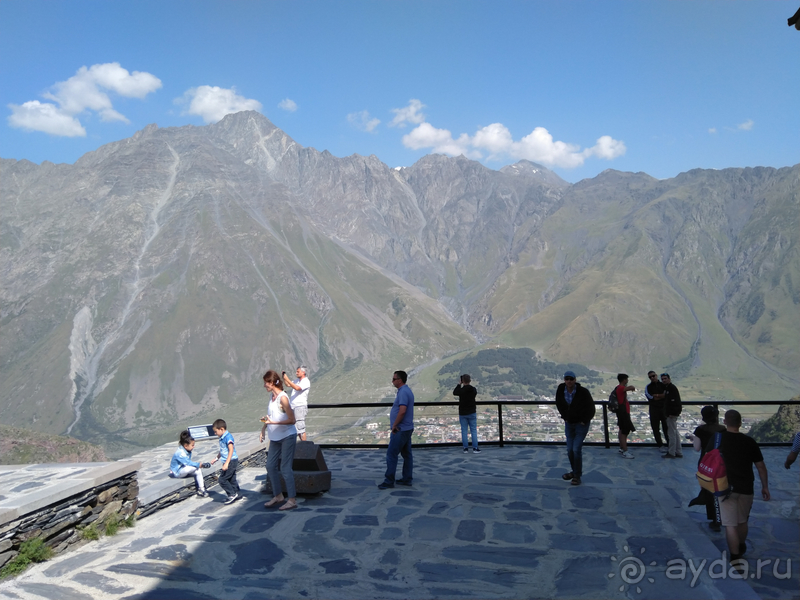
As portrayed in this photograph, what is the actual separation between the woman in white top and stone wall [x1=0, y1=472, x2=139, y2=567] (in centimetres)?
171

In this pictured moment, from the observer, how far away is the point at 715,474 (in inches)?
205

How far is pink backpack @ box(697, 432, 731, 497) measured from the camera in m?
5.16

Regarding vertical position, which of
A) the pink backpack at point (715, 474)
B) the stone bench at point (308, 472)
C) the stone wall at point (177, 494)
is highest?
the pink backpack at point (715, 474)

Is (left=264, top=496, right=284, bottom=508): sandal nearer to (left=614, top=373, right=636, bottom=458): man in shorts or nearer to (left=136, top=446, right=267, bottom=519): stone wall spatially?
(left=136, top=446, right=267, bottom=519): stone wall

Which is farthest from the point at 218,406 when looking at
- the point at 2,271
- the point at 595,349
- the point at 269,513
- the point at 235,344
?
Answer: the point at 269,513

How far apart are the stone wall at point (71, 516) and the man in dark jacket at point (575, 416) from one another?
236 inches

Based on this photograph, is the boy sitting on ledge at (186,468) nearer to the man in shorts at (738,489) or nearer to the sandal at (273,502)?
the sandal at (273,502)

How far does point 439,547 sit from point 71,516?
396 centimetres

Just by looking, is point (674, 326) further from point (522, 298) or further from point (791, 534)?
point (791, 534)

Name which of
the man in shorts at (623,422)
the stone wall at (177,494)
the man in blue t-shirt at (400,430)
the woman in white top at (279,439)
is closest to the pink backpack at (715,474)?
the man in blue t-shirt at (400,430)

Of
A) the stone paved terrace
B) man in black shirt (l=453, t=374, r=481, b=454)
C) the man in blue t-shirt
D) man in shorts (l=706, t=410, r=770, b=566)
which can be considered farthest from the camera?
man in black shirt (l=453, t=374, r=481, b=454)

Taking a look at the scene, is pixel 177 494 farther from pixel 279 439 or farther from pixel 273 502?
pixel 279 439

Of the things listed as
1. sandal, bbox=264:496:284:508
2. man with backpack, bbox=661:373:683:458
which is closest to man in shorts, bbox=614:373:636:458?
man with backpack, bbox=661:373:683:458

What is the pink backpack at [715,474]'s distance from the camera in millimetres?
5164
